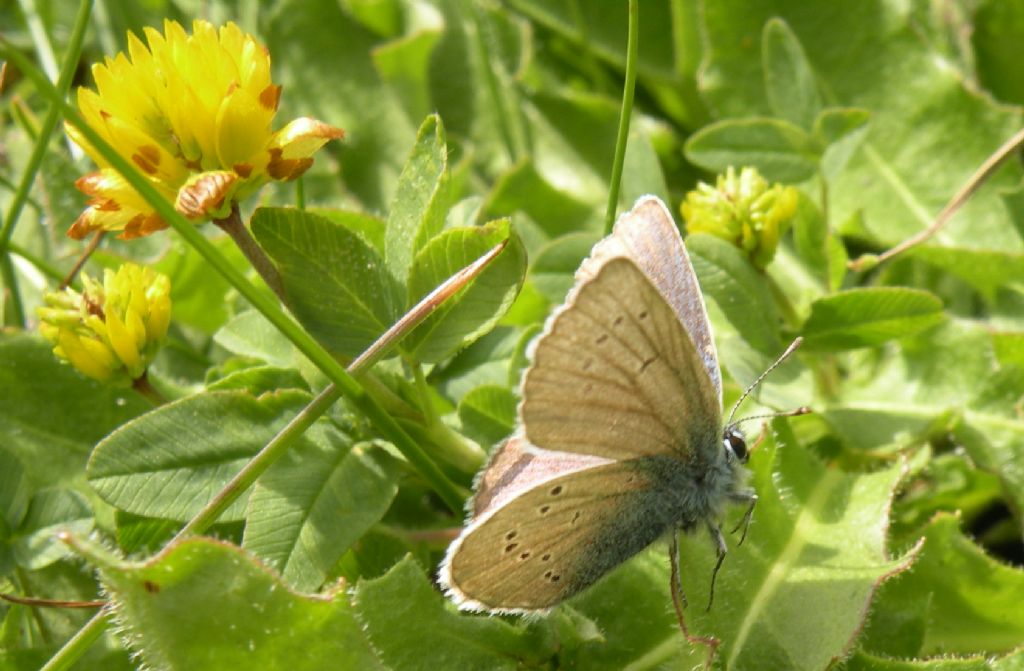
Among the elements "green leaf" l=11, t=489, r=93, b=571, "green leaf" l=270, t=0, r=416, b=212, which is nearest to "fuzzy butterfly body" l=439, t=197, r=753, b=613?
"green leaf" l=11, t=489, r=93, b=571

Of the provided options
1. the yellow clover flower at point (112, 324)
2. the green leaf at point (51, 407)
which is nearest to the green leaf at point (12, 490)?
the green leaf at point (51, 407)

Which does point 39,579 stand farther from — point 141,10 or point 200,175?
point 141,10

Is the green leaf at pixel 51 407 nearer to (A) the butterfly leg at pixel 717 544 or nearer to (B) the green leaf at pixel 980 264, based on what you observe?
(A) the butterfly leg at pixel 717 544

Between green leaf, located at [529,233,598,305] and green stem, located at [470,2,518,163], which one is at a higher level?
green stem, located at [470,2,518,163]

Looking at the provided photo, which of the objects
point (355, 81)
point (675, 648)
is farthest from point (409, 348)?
point (355, 81)

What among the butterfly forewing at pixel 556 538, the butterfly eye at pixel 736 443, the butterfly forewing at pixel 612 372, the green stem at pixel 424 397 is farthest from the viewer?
the green stem at pixel 424 397

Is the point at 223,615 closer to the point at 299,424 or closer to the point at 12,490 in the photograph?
the point at 299,424

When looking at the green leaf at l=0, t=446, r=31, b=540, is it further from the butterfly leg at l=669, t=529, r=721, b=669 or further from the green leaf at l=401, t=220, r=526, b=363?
the butterfly leg at l=669, t=529, r=721, b=669
